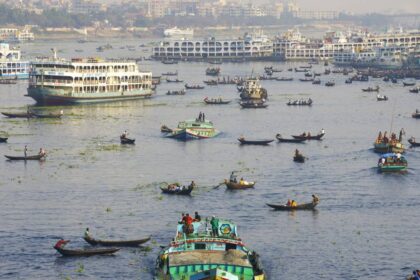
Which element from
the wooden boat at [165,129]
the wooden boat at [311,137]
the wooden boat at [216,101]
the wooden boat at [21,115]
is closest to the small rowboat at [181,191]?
the wooden boat at [311,137]

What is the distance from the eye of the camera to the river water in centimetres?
3994

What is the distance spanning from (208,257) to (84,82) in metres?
63.3

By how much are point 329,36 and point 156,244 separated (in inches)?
6151

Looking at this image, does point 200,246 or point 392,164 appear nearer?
point 200,246

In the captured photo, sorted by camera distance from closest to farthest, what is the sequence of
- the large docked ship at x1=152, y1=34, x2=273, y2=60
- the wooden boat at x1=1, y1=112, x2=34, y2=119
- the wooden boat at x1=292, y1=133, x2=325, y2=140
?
1. the wooden boat at x1=292, y1=133, x2=325, y2=140
2. the wooden boat at x1=1, y1=112, x2=34, y2=119
3. the large docked ship at x1=152, y1=34, x2=273, y2=60

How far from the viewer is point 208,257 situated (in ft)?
117

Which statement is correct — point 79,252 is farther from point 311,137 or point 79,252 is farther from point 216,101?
point 216,101

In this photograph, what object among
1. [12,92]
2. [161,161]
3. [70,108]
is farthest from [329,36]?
[161,161]

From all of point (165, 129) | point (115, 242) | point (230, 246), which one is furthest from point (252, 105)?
point (230, 246)

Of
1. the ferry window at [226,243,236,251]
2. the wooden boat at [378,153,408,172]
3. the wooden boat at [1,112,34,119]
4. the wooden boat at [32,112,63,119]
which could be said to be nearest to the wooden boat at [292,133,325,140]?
the wooden boat at [378,153,408,172]

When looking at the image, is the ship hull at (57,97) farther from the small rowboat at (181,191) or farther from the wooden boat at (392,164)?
the small rowboat at (181,191)

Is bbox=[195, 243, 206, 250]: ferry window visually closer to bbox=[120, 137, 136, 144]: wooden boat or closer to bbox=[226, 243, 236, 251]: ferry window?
bbox=[226, 243, 236, 251]: ferry window

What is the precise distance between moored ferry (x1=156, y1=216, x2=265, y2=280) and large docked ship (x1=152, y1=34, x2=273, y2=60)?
14215cm

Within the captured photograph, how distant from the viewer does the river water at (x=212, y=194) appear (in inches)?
1572
